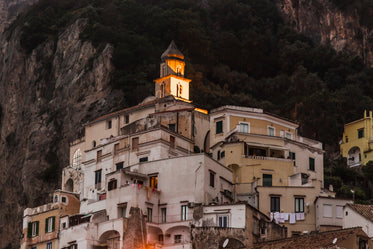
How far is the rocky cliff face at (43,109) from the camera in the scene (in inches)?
4119

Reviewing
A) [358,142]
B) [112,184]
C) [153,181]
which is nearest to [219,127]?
[153,181]

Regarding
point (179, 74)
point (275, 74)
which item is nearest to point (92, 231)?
point (179, 74)

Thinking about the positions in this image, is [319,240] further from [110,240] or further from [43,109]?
[43,109]

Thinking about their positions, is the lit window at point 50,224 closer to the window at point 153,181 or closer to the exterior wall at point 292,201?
the window at point 153,181

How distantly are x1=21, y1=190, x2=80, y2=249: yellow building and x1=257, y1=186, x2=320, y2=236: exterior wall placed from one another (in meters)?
15.6

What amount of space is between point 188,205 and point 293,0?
3040 inches

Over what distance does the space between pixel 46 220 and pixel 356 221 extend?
25.8m

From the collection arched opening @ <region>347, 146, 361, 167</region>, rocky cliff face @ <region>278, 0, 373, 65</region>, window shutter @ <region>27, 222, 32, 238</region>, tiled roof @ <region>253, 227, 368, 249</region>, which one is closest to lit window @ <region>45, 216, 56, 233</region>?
window shutter @ <region>27, 222, 32, 238</region>

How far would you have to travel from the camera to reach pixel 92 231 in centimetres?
6412

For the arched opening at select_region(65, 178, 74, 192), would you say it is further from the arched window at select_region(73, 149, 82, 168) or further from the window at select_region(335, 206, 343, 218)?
the window at select_region(335, 206, 343, 218)

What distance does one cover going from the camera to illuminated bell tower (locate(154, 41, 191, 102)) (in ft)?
304

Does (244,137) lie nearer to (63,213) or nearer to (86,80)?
(63,213)

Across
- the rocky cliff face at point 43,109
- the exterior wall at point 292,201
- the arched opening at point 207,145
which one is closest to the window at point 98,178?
the arched opening at point 207,145

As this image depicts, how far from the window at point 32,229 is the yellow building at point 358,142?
132 feet
